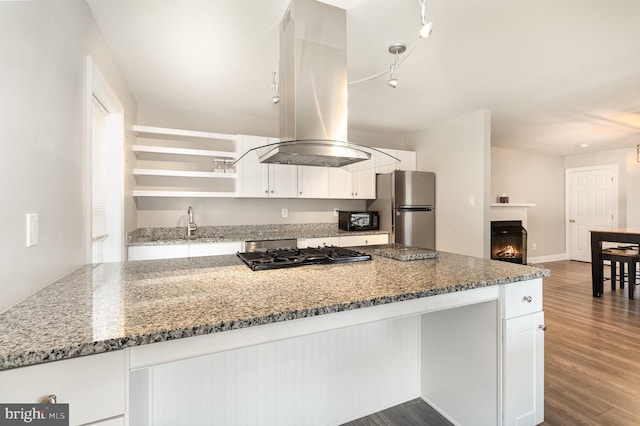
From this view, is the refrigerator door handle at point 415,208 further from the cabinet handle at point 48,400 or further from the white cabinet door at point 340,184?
the cabinet handle at point 48,400

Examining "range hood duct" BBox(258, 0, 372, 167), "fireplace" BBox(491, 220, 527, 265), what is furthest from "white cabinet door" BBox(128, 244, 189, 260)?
"fireplace" BBox(491, 220, 527, 265)

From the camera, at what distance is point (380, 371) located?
6.19ft

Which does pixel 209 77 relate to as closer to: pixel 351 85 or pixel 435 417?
pixel 351 85

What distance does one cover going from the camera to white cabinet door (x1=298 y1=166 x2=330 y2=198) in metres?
3.96

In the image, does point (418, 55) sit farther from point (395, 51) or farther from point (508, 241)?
point (508, 241)

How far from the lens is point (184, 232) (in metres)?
3.68

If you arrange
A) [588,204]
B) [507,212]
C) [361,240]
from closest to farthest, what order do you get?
[361,240] → [507,212] → [588,204]

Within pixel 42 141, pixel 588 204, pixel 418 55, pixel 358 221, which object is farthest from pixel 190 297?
pixel 588 204

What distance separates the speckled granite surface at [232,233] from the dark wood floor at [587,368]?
7.06 feet

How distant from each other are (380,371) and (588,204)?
7.46 m

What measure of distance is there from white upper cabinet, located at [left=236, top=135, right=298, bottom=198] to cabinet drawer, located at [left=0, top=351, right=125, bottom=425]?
9.54 feet

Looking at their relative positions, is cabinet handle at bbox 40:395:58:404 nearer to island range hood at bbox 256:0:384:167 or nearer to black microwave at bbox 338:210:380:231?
island range hood at bbox 256:0:384:167

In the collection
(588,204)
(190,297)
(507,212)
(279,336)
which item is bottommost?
(279,336)

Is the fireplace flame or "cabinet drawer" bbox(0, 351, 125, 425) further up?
"cabinet drawer" bbox(0, 351, 125, 425)
